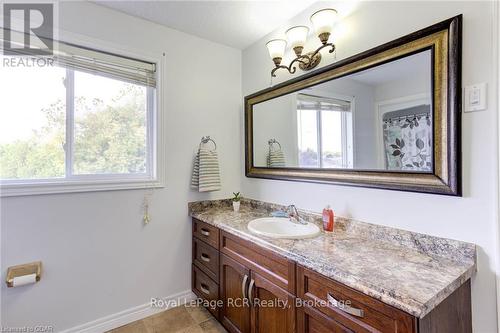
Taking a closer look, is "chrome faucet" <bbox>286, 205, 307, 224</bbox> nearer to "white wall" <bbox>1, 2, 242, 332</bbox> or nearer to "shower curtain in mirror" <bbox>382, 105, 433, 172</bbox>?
"shower curtain in mirror" <bbox>382, 105, 433, 172</bbox>

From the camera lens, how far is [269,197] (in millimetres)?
2127

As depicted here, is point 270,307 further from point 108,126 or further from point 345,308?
point 108,126

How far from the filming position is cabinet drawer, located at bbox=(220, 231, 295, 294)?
3.99 ft

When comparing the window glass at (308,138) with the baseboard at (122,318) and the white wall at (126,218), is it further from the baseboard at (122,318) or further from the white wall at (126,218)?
the baseboard at (122,318)

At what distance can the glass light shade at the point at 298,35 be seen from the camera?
5.42ft

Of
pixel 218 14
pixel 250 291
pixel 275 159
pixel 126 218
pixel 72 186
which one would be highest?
pixel 218 14

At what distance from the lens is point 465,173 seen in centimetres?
106

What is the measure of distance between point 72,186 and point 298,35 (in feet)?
6.15

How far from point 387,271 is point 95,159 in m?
1.96

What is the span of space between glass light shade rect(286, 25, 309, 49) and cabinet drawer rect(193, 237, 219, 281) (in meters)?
1.62

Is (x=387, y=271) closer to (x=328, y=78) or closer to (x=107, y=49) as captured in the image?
(x=328, y=78)

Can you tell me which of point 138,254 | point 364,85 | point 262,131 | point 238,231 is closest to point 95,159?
point 138,254

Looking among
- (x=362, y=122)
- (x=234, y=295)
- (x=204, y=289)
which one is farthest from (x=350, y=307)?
(x=204, y=289)

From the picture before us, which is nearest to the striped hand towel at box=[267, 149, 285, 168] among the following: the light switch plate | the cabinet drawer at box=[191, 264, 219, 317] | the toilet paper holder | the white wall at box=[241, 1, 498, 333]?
the white wall at box=[241, 1, 498, 333]
